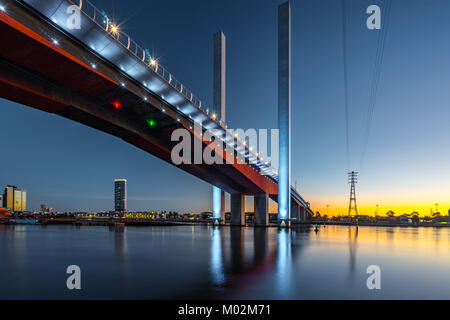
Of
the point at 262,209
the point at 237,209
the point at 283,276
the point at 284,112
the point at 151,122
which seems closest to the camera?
the point at 283,276

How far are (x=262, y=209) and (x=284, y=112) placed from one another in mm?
23819

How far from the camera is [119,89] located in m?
25.7

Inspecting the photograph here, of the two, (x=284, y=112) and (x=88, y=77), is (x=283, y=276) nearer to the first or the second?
(x=88, y=77)

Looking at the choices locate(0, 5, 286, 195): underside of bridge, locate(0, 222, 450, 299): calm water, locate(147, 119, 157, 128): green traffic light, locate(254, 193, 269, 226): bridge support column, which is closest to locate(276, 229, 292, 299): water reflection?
locate(0, 222, 450, 299): calm water

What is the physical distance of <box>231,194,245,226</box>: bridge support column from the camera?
230 ft

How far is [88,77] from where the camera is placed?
888 inches

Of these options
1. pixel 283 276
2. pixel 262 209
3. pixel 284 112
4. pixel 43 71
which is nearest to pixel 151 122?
pixel 43 71

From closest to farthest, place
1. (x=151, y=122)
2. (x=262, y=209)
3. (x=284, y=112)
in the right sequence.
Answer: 1. (x=151, y=122)
2. (x=284, y=112)
3. (x=262, y=209)

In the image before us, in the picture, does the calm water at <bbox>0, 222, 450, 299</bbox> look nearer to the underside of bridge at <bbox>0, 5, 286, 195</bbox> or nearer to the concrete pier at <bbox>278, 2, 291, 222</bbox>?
the underside of bridge at <bbox>0, 5, 286, 195</bbox>

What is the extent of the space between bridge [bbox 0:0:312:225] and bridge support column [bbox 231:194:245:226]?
109 feet

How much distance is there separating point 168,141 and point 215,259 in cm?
2514

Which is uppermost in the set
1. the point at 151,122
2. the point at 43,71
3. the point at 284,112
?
the point at 284,112

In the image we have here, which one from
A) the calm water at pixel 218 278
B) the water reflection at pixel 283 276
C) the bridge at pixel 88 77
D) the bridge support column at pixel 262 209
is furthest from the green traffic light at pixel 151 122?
the bridge support column at pixel 262 209
